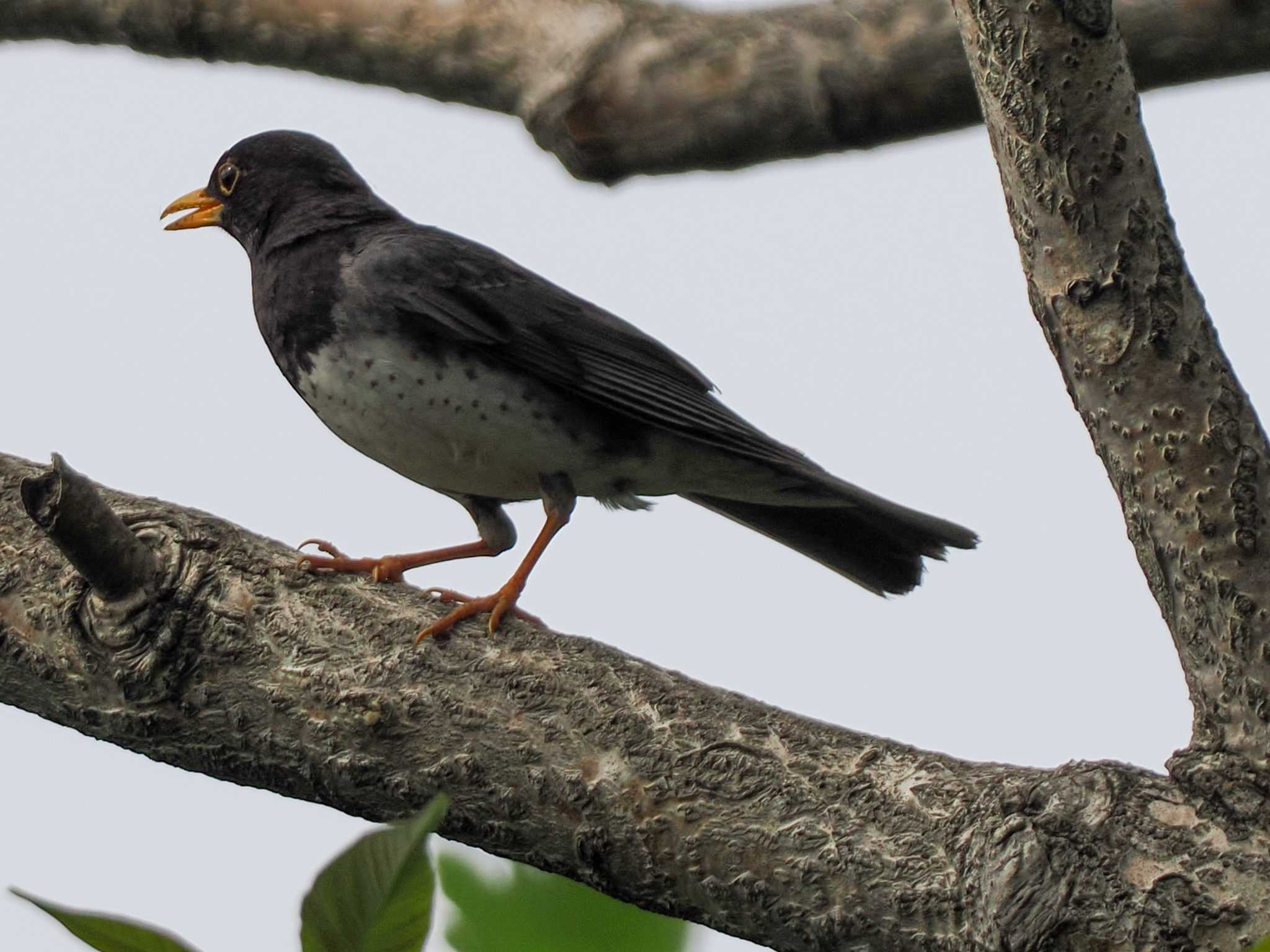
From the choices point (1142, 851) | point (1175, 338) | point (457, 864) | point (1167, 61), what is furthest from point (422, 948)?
point (1167, 61)

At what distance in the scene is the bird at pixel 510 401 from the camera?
4.33 meters

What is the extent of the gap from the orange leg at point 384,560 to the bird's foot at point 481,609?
0.13 meters

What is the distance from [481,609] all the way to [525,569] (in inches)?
21.0

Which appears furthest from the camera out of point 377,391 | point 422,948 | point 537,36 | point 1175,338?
point 377,391

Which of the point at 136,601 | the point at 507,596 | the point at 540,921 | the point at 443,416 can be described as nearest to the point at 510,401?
the point at 443,416

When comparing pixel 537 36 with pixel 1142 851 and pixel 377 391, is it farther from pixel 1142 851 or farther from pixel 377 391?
pixel 1142 851

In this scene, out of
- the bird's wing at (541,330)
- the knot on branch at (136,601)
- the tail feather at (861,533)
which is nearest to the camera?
the knot on branch at (136,601)

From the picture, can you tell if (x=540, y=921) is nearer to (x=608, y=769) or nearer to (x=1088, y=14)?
(x=608, y=769)

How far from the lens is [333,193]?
5188mm

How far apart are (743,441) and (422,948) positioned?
11.0ft

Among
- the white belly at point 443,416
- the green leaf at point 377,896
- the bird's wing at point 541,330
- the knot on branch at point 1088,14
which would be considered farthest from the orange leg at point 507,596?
the green leaf at point 377,896

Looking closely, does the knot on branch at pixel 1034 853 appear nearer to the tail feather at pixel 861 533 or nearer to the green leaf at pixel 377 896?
the green leaf at pixel 377 896

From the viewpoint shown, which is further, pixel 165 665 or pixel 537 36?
pixel 537 36

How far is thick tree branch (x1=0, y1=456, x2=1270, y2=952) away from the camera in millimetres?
2514
